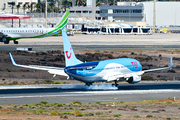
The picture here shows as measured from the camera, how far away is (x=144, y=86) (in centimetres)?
4800

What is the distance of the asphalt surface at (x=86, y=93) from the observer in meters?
38.1

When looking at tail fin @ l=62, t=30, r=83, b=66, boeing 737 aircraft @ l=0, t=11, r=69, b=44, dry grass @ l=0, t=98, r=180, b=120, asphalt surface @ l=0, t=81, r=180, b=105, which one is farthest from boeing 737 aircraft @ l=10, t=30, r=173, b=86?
boeing 737 aircraft @ l=0, t=11, r=69, b=44

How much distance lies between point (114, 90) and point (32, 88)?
11.1m

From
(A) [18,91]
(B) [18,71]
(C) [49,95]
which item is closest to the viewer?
(C) [49,95]

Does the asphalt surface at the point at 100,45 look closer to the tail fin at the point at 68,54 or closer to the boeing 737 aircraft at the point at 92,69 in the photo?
the boeing 737 aircraft at the point at 92,69

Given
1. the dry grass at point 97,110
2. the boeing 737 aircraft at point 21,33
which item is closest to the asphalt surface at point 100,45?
the boeing 737 aircraft at point 21,33

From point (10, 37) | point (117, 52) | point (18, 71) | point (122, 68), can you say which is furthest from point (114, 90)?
point (10, 37)

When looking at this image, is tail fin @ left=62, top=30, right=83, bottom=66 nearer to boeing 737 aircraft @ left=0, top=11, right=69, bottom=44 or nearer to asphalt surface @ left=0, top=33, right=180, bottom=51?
asphalt surface @ left=0, top=33, right=180, bottom=51

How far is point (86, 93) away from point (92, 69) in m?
3.06

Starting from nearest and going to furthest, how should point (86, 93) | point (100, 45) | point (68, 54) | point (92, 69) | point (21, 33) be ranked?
point (86, 93) < point (92, 69) < point (68, 54) < point (21, 33) < point (100, 45)

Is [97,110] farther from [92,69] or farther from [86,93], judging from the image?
[92,69]

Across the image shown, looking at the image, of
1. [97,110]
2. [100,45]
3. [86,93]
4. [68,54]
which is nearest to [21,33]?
[100,45]

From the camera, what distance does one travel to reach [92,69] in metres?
42.3

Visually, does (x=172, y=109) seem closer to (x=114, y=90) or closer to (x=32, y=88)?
(x=114, y=90)
